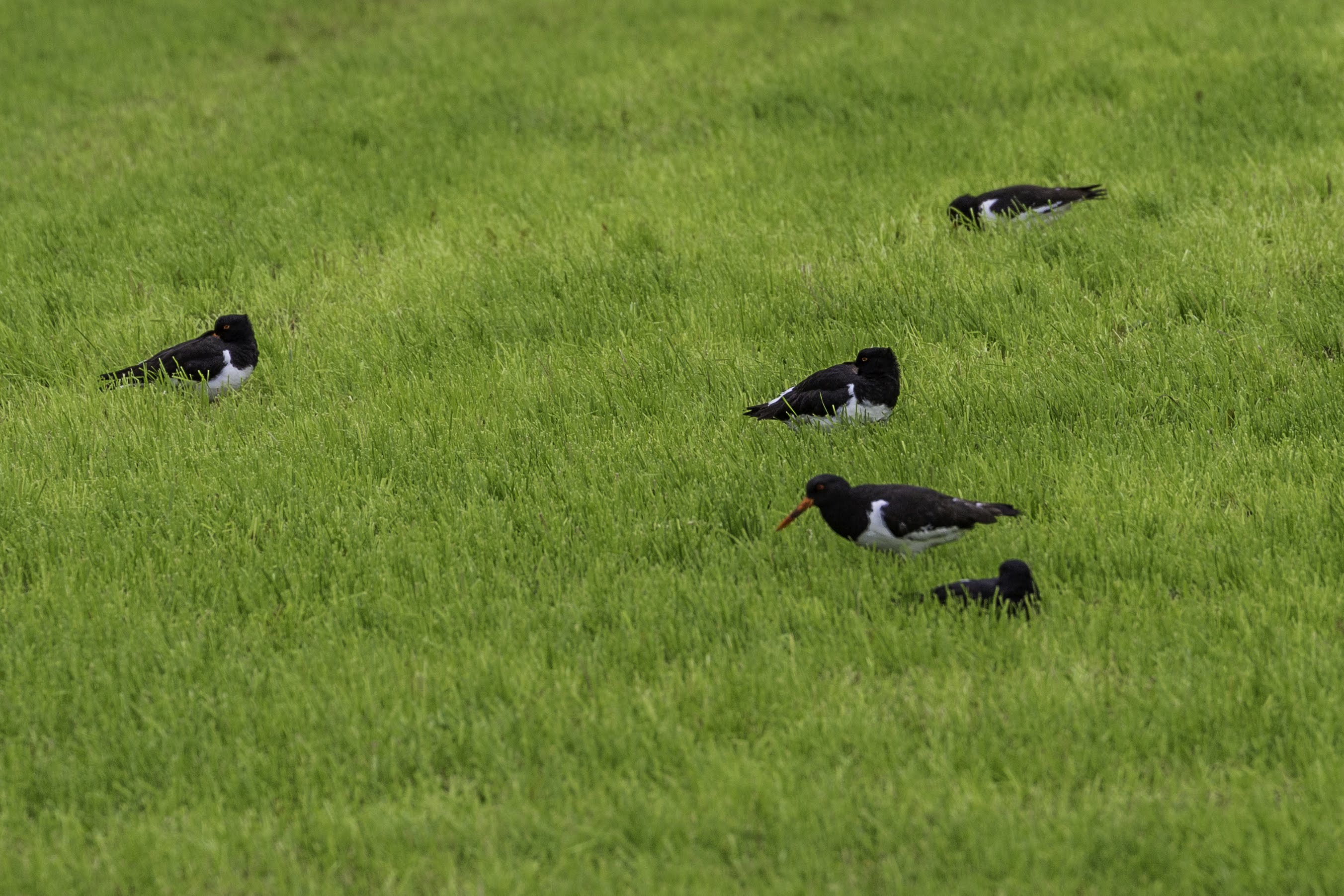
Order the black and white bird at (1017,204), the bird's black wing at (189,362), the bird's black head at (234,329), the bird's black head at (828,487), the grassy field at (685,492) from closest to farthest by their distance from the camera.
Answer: the grassy field at (685,492) → the bird's black head at (828,487) → the bird's black wing at (189,362) → the bird's black head at (234,329) → the black and white bird at (1017,204)

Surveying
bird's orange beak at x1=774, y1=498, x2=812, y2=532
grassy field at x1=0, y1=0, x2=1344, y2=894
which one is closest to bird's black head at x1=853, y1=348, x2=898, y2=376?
grassy field at x1=0, y1=0, x2=1344, y2=894

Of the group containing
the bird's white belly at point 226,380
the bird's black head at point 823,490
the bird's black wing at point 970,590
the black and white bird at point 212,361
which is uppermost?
the black and white bird at point 212,361

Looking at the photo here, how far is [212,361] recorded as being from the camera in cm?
755

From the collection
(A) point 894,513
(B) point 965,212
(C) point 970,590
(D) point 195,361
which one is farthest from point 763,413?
(D) point 195,361

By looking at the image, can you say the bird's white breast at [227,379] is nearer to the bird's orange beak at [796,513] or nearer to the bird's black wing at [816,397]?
the bird's black wing at [816,397]

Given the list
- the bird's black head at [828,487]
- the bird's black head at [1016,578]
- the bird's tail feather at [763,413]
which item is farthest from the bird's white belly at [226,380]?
the bird's black head at [1016,578]

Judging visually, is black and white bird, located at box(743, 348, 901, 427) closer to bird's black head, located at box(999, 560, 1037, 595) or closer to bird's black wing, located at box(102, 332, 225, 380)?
bird's black head, located at box(999, 560, 1037, 595)

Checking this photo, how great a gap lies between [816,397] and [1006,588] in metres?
1.94

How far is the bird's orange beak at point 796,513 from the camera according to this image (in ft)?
17.5

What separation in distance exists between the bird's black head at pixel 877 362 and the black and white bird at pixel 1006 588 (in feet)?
6.09

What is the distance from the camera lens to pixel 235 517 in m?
6.02

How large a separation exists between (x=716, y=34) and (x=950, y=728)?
478 inches

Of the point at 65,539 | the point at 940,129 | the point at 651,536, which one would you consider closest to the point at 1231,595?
the point at 651,536

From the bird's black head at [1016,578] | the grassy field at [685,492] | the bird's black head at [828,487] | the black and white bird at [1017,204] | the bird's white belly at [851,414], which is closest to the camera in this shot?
the grassy field at [685,492]
